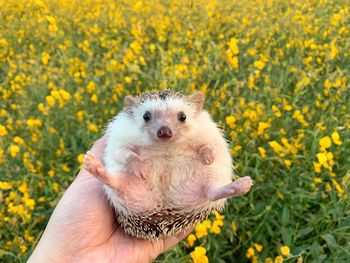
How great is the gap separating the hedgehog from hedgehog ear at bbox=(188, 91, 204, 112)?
9cm

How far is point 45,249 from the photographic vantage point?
8.91ft

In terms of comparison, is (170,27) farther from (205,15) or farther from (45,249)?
(45,249)

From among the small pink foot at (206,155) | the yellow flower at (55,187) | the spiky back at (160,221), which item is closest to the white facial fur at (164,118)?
the small pink foot at (206,155)

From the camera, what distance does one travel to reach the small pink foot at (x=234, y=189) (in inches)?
80.1

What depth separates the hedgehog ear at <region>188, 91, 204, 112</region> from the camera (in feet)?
9.08

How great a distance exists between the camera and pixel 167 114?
2627mm

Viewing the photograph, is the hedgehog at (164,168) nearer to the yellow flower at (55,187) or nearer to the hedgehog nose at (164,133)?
the hedgehog nose at (164,133)

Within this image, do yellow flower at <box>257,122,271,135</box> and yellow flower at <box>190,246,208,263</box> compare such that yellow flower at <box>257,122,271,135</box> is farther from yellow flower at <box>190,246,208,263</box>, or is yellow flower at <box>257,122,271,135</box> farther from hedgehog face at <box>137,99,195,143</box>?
yellow flower at <box>190,246,208,263</box>

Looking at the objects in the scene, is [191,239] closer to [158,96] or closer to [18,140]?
[158,96]

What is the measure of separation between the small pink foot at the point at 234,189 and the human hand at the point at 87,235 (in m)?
0.87

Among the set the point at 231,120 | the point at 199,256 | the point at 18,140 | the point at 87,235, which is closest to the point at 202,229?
the point at 199,256

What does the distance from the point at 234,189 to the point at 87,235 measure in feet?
4.10

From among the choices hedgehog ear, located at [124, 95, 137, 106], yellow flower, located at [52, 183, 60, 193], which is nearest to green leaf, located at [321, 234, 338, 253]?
hedgehog ear, located at [124, 95, 137, 106]

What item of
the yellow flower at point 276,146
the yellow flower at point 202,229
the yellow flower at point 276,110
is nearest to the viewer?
the yellow flower at point 202,229
